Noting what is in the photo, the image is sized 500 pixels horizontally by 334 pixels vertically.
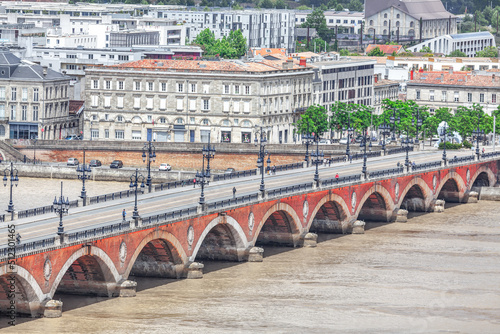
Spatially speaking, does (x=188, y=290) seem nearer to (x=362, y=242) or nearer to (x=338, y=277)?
(x=338, y=277)

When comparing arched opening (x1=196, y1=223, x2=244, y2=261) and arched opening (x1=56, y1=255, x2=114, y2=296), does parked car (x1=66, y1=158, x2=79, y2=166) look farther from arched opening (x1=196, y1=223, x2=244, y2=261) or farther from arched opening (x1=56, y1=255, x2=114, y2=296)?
arched opening (x1=56, y1=255, x2=114, y2=296)

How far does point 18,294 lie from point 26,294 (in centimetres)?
66

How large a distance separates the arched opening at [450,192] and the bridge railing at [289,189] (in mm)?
33432

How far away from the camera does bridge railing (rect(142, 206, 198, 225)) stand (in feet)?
363

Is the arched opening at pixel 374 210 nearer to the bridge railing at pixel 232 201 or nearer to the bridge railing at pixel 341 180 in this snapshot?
the bridge railing at pixel 341 180

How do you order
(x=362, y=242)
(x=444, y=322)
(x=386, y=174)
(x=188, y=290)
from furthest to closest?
1. (x=386, y=174)
2. (x=362, y=242)
3. (x=188, y=290)
4. (x=444, y=322)

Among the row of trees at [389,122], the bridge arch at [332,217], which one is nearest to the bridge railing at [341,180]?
the bridge arch at [332,217]

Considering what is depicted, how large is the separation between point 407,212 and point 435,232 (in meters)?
8.31

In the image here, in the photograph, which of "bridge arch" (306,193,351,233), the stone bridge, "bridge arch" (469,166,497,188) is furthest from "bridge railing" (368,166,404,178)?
"bridge arch" (469,166,497,188)

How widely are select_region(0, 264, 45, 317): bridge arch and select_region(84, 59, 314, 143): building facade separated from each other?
89268mm

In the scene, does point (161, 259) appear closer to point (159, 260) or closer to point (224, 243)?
point (159, 260)

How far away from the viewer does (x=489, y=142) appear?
7687 inches

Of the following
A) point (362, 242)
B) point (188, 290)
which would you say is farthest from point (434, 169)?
point (188, 290)

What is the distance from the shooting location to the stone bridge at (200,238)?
329 feet
